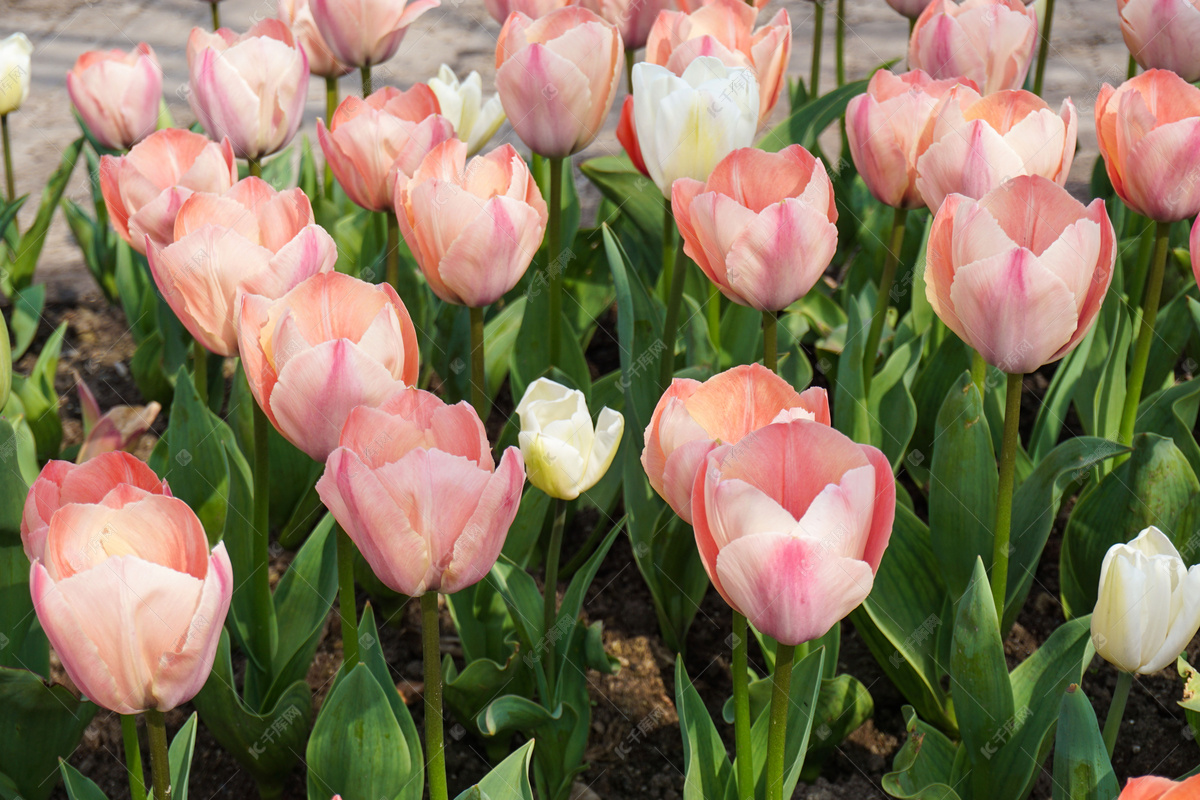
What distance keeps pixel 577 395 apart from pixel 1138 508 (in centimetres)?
71

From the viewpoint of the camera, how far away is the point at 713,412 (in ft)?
2.97

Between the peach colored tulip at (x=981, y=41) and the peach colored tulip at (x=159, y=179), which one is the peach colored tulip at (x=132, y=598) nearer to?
the peach colored tulip at (x=159, y=179)

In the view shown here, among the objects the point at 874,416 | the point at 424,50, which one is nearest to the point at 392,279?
the point at 874,416

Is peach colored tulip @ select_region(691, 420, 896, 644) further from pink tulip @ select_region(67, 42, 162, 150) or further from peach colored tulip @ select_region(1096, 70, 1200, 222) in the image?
pink tulip @ select_region(67, 42, 162, 150)

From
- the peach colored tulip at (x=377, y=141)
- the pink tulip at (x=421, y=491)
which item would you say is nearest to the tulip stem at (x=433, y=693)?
the pink tulip at (x=421, y=491)

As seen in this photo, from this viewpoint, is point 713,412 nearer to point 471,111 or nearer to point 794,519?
point 794,519

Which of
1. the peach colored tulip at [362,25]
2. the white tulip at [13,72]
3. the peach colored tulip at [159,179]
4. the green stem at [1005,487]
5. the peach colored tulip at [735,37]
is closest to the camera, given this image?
the green stem at [1005,487]

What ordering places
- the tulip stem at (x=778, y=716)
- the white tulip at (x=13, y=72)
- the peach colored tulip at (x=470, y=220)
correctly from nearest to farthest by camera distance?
the tulip stem at (x=778, y=716) < the peach colored tulip at (x=470, y=220) < the white tulip at (x=13, y=72)

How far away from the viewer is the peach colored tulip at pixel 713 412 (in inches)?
34.5

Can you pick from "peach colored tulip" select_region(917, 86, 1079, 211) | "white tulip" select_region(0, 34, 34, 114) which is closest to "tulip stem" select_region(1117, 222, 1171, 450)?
"peach colored tulip" select_region(917, 86, 1079, 211)

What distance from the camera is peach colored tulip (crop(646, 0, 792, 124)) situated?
1622mm

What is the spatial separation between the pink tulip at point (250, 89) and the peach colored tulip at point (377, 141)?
203 mm

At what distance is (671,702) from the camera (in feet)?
5.10

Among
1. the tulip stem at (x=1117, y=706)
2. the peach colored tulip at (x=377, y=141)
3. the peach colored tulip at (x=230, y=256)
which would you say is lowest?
the tulip stem at (x=1117, y=706)
